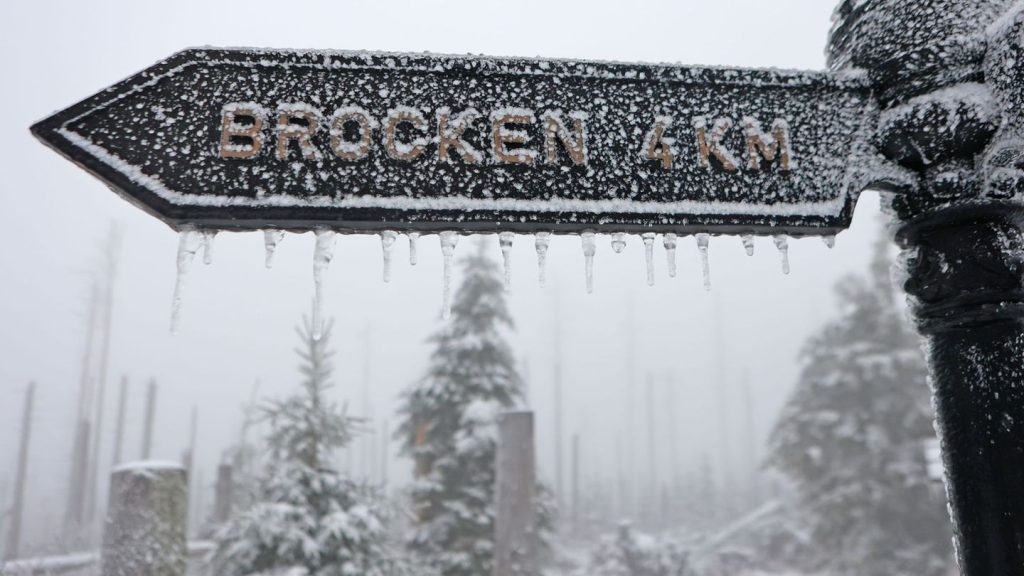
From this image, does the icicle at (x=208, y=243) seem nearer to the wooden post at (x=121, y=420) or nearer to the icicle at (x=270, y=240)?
the icicle at (x=270, y=240)

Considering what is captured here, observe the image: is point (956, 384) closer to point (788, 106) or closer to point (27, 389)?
point (788, 106)

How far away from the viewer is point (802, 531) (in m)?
25.4

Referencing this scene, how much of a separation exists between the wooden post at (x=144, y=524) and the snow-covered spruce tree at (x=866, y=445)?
48.0ft

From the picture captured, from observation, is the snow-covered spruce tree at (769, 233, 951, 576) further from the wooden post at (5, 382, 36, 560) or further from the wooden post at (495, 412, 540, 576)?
the wooden post at (5, 382, 36, 560)

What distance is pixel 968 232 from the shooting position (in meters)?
1.72

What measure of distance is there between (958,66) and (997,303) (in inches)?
25.0

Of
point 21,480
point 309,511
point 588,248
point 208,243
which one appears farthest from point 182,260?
point 21,480

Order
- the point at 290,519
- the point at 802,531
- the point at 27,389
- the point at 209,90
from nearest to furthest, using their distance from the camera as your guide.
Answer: the point at 209,90 < the point at 290,519 < the point at 802,531 < the point at 27,389

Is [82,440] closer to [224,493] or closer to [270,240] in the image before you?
[224,493]

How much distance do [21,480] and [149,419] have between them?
18.4 ft

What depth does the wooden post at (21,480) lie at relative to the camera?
2742 centimetres

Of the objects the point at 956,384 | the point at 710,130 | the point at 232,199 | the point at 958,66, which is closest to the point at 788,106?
the point at 710,130

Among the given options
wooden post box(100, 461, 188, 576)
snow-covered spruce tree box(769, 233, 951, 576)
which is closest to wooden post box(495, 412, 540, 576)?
wooden post box(100, 461, 188, 576)

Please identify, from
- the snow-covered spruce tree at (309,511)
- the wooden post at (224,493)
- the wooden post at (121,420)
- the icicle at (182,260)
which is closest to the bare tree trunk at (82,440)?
the wooden post at (121,420)
